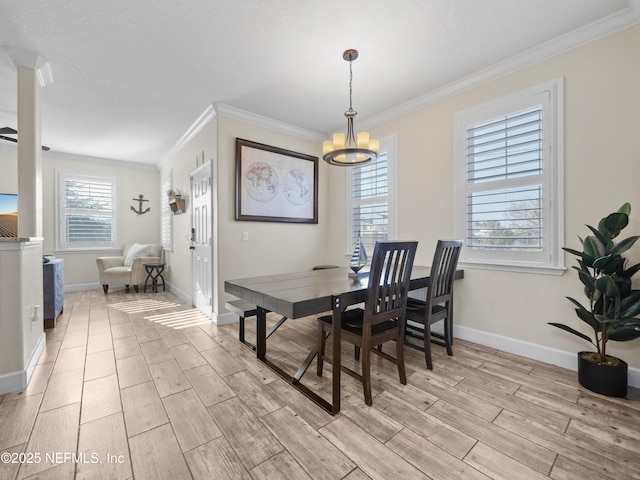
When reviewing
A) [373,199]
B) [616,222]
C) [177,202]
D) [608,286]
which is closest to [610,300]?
[608,286]

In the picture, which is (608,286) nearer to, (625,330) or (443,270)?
(625,330)

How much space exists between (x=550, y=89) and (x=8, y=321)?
4.46 metres

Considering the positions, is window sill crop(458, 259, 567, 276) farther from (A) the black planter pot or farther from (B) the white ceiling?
(B) the white ceiling

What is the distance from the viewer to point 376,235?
12.2 feet

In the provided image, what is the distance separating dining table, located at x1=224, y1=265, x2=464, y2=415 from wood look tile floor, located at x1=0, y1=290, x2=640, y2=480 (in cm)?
9

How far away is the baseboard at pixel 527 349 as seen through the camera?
2.21 m

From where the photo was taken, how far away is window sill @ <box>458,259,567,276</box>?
90.9 inches

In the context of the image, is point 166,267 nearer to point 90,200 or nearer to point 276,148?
point 90,200

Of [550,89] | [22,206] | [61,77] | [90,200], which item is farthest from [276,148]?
[90,200]

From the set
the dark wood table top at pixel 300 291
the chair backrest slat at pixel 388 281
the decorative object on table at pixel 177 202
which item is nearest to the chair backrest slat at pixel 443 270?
the dark wood table top at pixel 300 291

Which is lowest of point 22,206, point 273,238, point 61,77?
point 273,238

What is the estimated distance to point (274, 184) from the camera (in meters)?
3.87

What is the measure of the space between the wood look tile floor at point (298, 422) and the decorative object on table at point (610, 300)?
0.12m

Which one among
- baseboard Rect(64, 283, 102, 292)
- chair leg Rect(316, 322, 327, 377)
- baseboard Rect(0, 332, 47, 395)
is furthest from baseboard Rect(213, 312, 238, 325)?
baseboard Rect(64, 283, 102, 292)
